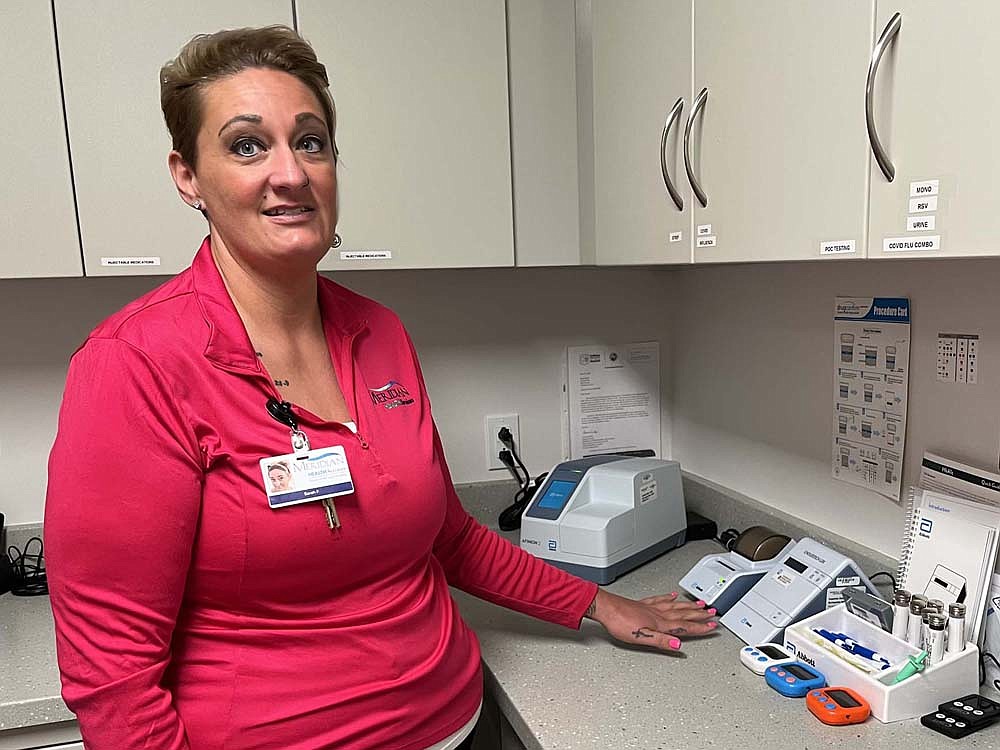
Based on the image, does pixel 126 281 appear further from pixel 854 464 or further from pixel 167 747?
pixel 854 464

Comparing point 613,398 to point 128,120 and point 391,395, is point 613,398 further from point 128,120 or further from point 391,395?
point 128,120

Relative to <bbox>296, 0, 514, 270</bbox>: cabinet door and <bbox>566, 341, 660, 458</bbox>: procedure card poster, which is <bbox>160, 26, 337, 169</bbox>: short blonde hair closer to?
<bbox>296, 0, 514, 270</bbox>: cabinet door

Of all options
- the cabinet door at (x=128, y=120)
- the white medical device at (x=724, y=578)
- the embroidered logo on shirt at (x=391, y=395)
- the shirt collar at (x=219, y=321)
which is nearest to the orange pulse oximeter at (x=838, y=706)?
the white medical device at (x=724, y=578)

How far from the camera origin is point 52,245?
55.3 inches

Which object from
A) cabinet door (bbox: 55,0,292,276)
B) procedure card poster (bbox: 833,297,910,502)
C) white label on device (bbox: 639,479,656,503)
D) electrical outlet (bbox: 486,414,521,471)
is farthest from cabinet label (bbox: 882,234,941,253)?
electrical outlet (bbox: 486,414,521,471)

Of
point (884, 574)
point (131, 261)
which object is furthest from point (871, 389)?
point (131, 261)

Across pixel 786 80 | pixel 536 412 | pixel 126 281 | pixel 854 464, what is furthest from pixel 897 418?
pixel 126 281

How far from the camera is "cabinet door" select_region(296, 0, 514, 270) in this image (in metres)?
1.50

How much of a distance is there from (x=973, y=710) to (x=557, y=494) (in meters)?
0.83

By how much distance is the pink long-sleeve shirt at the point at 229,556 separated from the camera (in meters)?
0.88

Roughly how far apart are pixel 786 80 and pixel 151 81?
3.46 ft

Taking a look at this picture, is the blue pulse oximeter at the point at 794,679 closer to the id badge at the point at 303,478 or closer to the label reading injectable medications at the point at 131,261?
the id badge at the point at 303,478

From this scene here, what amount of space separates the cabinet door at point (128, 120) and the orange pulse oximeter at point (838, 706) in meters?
1.25

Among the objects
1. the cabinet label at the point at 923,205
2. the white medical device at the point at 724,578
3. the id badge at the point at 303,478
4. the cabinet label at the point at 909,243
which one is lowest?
the white medical device at the point at 724,578
